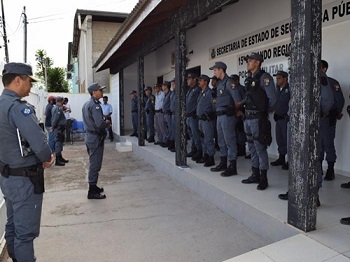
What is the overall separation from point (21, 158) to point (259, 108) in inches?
112

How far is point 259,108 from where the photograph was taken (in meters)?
4.21

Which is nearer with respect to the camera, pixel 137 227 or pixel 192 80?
pixel 137 227

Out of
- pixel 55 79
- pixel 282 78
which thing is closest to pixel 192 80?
pixel 282 78

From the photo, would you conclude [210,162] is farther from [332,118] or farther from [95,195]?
[332,118]

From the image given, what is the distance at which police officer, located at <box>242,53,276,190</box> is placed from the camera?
421 centimetres

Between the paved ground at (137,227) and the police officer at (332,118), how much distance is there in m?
1.74

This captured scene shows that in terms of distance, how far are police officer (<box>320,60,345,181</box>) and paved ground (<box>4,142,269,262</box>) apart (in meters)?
1.74

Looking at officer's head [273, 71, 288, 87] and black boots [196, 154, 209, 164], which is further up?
officer's head [273, 71, 288, 87]

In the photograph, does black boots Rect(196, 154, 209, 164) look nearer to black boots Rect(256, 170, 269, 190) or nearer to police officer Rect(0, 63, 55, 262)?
black boots Rect(256, 170, 269, 190)

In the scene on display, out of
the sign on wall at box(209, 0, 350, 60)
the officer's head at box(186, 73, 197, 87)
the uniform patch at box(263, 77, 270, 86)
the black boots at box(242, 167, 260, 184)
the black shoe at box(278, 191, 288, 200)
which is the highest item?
the sign on wall at box(209, 0, 350, 60)

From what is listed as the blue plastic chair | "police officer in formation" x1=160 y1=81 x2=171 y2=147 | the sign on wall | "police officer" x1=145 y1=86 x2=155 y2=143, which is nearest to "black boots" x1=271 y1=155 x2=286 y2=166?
the sign on wall

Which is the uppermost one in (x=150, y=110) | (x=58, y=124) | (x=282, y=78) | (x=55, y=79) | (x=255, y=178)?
(x=55, y=79)

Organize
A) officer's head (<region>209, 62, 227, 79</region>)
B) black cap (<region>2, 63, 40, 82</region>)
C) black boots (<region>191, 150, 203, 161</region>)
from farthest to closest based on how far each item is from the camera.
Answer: black boots (<region>191, 150, 203, 161</region>), officer's head (<region>209, 62, 227, 79</region>), black cap (<region>2, 63, 40, 82</region>)

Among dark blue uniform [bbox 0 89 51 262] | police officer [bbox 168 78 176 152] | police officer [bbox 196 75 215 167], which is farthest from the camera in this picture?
police officer [bbox 168 78 176 152]
